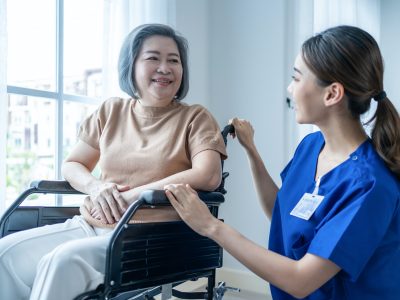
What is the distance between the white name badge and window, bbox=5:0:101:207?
121 centimetres

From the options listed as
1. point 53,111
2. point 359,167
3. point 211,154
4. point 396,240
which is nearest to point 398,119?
point 359,167

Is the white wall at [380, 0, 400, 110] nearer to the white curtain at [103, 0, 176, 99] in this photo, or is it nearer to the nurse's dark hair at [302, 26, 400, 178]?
the white curtain at [103, 0, 176, 99]

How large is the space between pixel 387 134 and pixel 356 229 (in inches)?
11.4

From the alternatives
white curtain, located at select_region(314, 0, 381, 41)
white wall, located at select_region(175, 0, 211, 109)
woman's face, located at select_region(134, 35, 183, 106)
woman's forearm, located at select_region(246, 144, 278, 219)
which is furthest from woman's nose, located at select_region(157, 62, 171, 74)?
white curtain, located at select_region(314, 0, 381, 41)

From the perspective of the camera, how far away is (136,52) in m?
1.49

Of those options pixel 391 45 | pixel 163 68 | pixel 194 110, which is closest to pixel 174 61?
pixel 163 68

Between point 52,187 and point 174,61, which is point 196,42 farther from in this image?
point 52,187

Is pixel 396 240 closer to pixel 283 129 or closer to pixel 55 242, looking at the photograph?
pixel 55 242

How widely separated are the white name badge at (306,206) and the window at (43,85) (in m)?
1.21

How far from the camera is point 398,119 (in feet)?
3.57

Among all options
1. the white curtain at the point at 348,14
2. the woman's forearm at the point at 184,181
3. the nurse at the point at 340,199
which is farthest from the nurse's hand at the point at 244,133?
the white curtain at the point at 348,14

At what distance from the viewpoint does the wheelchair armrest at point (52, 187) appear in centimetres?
131

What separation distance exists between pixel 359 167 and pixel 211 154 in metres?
0.48

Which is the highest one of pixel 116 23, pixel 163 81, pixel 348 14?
pixel 348 14
